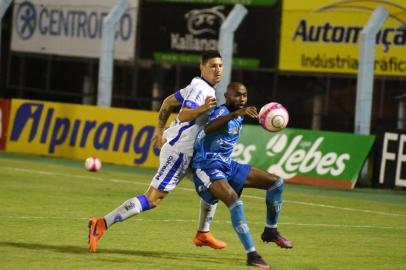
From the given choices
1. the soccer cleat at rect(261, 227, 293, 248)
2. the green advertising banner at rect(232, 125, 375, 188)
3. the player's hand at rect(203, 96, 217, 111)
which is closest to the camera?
the player's hand at rect(203, 96, 217, 111)

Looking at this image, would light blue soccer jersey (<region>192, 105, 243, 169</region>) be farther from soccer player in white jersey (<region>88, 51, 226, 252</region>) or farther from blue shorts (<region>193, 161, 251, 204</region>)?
soccer player in white jersey (<region>88, 51, 226, 252</region>)

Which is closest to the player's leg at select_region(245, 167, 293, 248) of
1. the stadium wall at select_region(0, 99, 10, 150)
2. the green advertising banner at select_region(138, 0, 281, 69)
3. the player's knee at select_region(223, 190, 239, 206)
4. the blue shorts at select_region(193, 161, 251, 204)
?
the blue shorts at select_region(193, 161, 251, 204)

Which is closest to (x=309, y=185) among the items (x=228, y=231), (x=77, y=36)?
(x=228, y=231)

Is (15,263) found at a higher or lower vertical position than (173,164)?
lower

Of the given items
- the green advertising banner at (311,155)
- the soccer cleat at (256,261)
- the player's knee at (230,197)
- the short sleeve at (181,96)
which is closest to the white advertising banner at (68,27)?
the green advertising banner at (311,155)

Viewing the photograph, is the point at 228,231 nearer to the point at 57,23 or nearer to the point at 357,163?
the point at 357,163

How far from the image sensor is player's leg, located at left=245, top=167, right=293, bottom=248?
12.3 m

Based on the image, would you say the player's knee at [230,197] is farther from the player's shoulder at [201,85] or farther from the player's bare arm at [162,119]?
the player's bare arm at [162,119]

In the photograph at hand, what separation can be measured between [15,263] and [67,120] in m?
14.6

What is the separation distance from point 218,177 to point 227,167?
235mm

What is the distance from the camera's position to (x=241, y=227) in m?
11.2

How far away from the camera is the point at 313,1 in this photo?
25.0 metres

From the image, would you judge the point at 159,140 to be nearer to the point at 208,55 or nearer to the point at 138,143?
the point at 208,55

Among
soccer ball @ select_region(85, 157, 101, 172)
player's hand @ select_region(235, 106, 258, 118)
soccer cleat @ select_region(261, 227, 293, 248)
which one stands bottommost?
soccer cleat @ select_region(261, 227, 293, 248)
